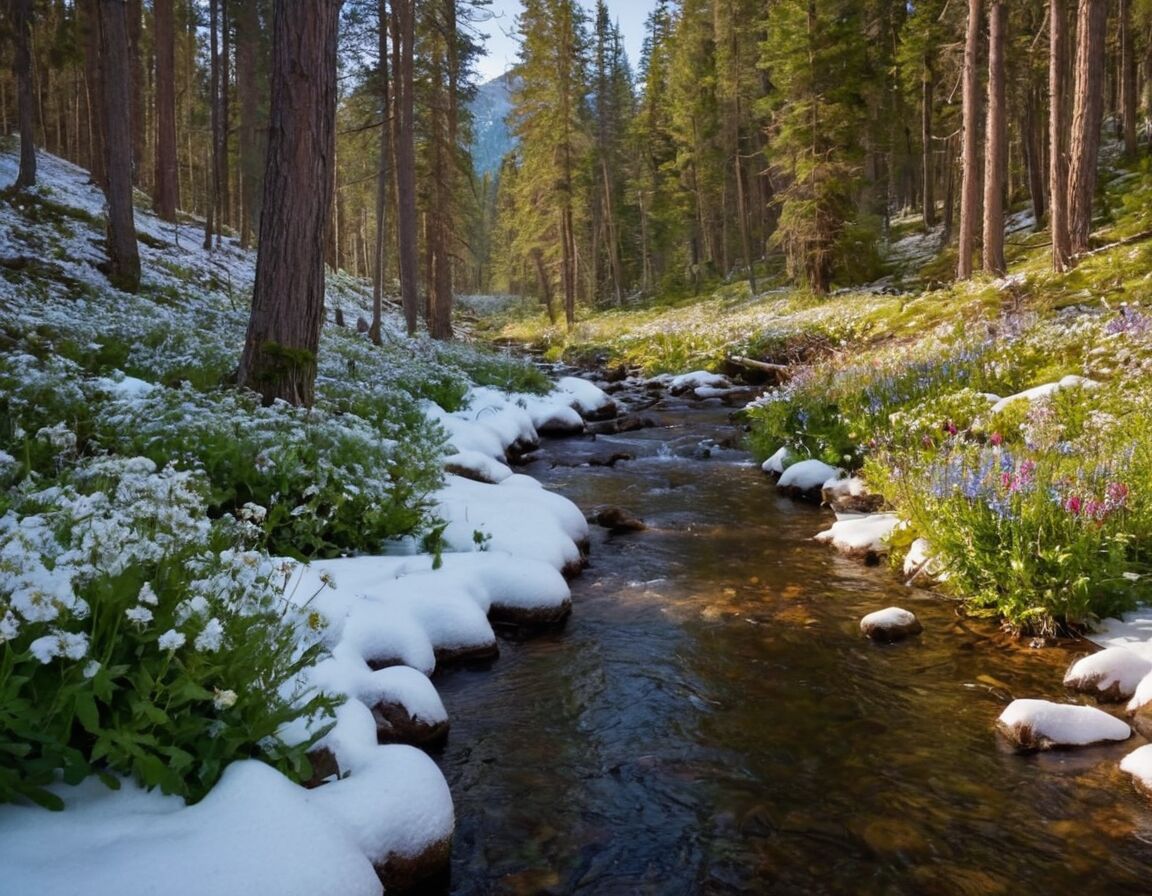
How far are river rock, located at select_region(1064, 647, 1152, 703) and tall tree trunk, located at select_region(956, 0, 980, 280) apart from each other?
16.2 meters

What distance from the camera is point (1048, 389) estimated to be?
8.70 m

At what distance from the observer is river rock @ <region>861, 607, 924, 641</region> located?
566 centimetres

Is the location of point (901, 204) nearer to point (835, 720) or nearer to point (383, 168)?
point (383, 168)

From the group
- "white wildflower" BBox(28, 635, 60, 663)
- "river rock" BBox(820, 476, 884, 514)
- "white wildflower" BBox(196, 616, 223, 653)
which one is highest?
"white wildflower" BBox(28, 635, 60, 663)

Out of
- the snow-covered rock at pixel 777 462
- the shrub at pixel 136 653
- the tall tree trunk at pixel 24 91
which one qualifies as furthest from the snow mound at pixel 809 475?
the tall tree trunk at pixel 24 91

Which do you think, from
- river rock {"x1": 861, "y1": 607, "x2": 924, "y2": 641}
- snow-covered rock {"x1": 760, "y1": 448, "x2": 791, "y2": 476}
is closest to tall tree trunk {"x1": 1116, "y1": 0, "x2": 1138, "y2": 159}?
snow-covered rock {"x1": 760, "y1": 448, "x2": 791, "y2": 476}

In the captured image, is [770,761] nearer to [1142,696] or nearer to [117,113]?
[1142,696]

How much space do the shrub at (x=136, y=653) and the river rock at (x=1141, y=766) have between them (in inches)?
148

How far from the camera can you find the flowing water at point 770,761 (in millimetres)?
3387

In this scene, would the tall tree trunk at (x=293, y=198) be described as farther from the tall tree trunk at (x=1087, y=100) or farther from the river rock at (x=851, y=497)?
the tall tree trunk at (x=1087, y=100)

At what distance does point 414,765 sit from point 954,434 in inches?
260

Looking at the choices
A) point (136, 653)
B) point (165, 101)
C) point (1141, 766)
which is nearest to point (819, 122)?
point (165, 101)

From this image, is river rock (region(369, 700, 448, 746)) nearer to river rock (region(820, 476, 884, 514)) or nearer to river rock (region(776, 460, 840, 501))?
river rock (region(820, 476, 884, 514))

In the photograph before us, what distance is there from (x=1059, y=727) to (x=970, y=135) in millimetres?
17810
